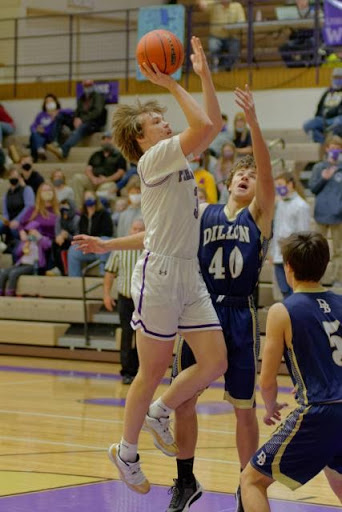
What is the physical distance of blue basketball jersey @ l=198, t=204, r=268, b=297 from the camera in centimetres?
579

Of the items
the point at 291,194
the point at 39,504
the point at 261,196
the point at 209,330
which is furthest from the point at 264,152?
the point at 291,194

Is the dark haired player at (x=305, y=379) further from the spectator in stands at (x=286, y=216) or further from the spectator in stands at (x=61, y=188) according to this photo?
the spectator in stands at (x=61, y=188)

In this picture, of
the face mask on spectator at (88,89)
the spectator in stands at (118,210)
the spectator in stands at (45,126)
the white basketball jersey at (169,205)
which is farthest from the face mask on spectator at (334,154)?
the white basketball jersey at (169,205)

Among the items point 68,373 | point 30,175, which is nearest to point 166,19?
point 30,175

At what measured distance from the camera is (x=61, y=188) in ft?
53.9

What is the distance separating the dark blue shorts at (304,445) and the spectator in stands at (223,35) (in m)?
14.9

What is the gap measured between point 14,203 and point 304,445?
12.7 meters

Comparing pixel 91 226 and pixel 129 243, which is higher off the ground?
pixel 129 243

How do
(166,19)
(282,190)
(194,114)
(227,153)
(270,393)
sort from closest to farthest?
1. (270,393)
2. (194,114)
3. (282,190)
4. (227,153)
5. (166,19)

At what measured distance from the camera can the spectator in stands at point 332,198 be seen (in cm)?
1354

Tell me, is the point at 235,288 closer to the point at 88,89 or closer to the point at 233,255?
the point at 233,255

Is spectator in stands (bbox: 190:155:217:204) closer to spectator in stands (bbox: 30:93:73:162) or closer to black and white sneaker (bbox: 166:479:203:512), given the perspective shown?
spectator in stands (bbox: 30:93:73:162)

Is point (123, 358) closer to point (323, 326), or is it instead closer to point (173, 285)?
point (173, 285)

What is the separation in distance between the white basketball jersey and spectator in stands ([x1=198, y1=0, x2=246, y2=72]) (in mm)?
13770
